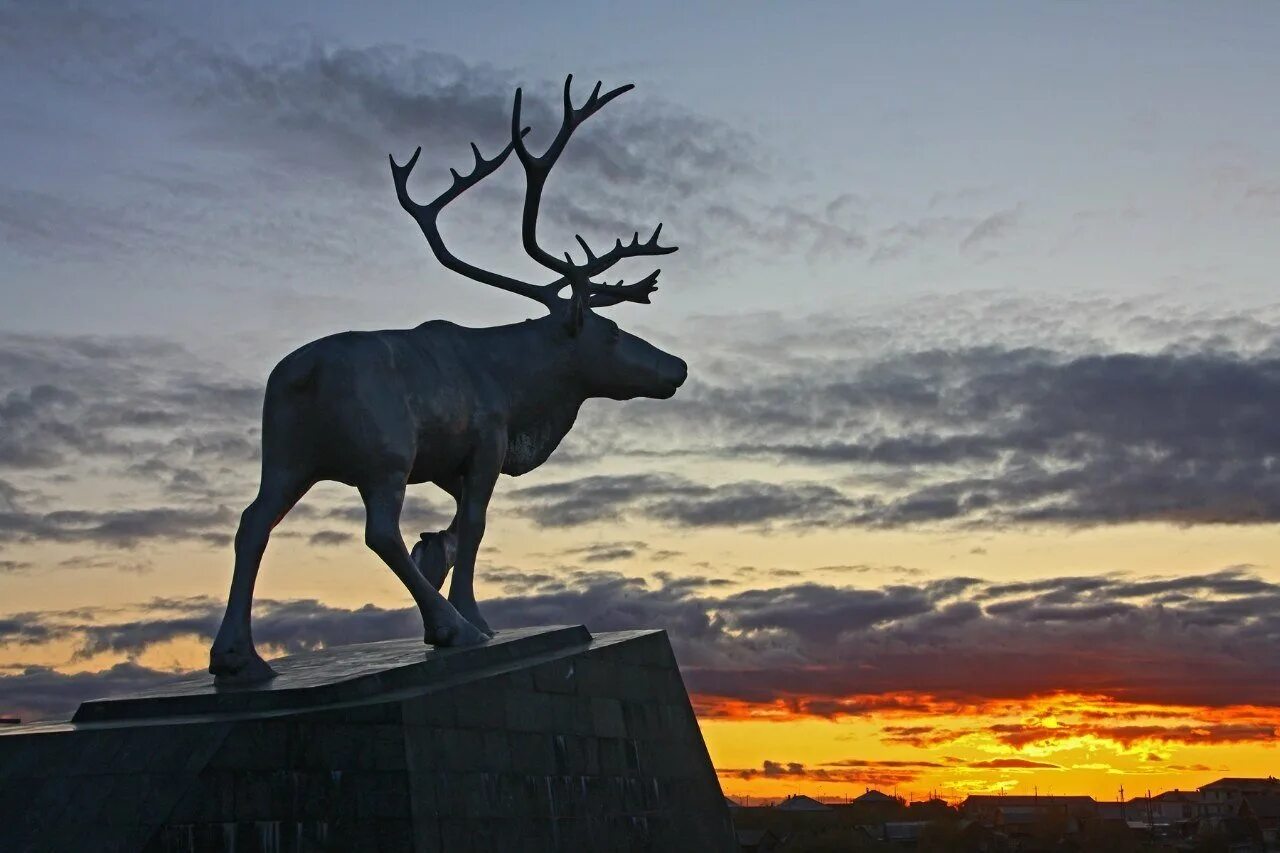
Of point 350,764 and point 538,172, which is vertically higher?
point 538,172

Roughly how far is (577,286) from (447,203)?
156 centimetres

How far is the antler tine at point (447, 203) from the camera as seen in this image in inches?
676

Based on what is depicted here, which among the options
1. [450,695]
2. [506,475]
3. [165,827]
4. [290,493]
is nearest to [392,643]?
[506,475]

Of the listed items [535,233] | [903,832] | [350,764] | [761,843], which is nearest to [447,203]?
[535,233]

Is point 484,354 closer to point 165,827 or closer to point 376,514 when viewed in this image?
point 376,514

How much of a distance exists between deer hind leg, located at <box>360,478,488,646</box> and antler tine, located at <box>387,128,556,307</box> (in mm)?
2992

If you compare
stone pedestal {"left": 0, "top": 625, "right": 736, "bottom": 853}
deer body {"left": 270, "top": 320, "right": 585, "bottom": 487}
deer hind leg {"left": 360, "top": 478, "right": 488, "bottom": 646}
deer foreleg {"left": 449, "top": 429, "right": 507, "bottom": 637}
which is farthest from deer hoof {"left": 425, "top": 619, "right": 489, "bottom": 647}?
deer body {"left": 270, "top": 320, "right": 585, "bottom": 487}

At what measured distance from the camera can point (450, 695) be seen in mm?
13391

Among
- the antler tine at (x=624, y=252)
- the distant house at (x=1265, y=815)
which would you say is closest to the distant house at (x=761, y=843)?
the distant house at (x=1265, y=815)

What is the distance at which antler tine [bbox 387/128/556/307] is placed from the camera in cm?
1717

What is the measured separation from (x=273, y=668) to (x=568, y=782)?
2917 mm

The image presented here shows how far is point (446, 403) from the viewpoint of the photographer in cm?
1570

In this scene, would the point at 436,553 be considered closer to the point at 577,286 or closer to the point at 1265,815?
the point at 577,286

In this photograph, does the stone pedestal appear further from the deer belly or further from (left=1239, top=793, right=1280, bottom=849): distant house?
(left=1239, top=793, right=1280, bottom=849): distant house
